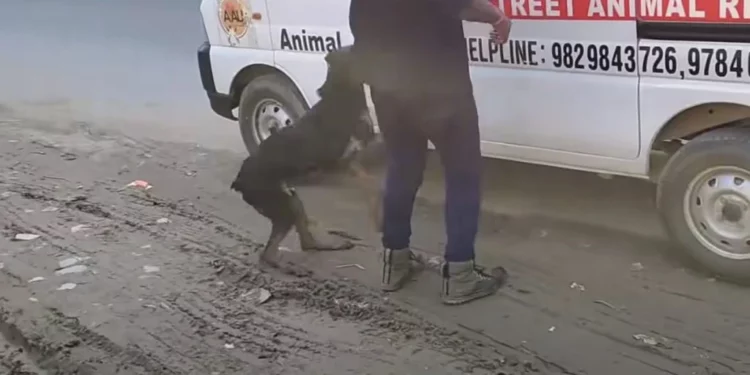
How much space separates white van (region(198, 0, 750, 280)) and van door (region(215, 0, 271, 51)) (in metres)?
1.74

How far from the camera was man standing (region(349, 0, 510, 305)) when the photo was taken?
422 cm

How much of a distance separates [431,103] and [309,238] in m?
1.49

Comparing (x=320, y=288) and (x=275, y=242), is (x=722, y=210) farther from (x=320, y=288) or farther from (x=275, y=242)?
(x=275, y=242)

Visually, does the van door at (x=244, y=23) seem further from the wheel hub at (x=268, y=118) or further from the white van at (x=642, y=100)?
the white van at (x=642, y=100)

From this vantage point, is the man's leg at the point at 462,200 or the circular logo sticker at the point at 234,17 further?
the circular logo sticker at the point at 234,17

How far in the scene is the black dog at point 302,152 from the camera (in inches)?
199

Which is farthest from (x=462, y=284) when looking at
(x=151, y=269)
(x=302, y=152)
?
(x=151, y=269)

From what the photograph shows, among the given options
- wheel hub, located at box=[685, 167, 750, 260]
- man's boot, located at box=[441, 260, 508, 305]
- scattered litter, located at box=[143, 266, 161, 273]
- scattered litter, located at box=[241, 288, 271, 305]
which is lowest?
scattered litter, located at box=[143, 266, 161, 273]

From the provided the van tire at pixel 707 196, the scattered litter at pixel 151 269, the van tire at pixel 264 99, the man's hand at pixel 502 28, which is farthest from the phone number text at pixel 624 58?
the scattered litter at pixel 151 269

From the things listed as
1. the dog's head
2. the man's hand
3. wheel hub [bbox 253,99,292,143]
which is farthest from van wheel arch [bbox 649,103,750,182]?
wheel hub [bbox 253,99,292,143]

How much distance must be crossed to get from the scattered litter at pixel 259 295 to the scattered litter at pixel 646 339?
183 cm

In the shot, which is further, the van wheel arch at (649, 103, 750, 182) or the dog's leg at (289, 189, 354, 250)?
the dog's leg at (289, 189, 354, 250)

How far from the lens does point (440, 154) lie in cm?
450

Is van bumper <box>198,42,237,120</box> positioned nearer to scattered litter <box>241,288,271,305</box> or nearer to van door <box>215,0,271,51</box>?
van door <box>215,0,271,51</box>
